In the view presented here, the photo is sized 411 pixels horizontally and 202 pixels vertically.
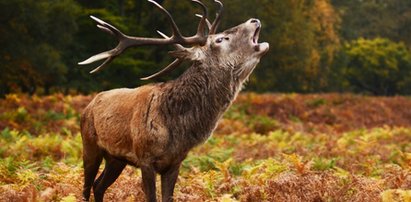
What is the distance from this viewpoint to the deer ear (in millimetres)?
6055

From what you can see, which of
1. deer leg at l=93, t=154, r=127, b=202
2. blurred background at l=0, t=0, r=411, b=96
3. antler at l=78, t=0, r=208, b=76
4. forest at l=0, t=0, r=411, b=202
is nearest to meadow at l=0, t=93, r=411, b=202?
forest at l=0, t=0, r=411, b=202

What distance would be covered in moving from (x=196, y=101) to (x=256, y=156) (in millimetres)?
7132

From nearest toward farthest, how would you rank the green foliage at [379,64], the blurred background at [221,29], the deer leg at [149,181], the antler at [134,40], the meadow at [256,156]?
the deer leg at [149,181] < the antler at [134,40] < the meadow at [256,156] < the blurred background at [221,29] < the green foliage at [379,64]

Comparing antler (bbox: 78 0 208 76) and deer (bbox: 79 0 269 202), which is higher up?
antler (bbox: 78 0 208 76)

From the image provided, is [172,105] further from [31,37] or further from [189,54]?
[31,37]

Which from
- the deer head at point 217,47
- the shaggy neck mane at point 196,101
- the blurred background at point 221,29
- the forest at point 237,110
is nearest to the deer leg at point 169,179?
the shaggy neck mane at point 196,101

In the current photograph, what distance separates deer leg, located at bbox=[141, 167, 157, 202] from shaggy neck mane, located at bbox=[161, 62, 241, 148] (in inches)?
11.8

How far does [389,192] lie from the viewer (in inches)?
231

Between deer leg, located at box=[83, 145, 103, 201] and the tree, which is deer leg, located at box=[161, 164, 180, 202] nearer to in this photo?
deer leg, located at box=[83, 145, 103, 201]

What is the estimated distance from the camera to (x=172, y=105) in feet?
19.3

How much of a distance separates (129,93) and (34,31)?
1633 cm

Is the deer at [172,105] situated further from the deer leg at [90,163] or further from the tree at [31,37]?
the tree at [31,37]

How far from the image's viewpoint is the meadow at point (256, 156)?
6.77 m

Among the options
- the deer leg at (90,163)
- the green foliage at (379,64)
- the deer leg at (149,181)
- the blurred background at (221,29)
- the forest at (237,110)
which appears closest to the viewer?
the deer leg at (149,181)
